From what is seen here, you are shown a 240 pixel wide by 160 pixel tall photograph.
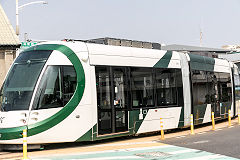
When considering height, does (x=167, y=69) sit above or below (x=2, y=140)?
above

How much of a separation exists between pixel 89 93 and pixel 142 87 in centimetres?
295

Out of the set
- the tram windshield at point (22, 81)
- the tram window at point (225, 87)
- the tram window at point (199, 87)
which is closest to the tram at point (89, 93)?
the tram windshield at point (22, 81)

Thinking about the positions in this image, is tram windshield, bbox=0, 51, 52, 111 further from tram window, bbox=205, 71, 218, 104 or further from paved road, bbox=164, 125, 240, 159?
tram window, bbox=205, 71, 218, 104

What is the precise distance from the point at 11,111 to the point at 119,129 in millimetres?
4084

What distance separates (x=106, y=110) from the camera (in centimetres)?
1335

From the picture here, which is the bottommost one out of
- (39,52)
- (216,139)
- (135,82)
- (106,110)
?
(216,139)

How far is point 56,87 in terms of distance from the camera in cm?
1224

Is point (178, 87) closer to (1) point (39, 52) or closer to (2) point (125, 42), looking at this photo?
(2) point (125, 42)

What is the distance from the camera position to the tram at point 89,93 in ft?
38.8

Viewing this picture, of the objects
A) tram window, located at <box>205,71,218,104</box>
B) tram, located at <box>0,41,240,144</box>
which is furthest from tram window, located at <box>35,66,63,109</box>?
tram window, located at <box>205,71,218,104</box>

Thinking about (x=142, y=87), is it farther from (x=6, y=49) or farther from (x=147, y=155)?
(x=6, y=49)

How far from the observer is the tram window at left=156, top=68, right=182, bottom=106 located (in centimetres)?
1593

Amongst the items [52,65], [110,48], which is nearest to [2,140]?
[52,65]

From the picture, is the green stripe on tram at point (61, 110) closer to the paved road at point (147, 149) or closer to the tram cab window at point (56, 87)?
the tram cab window at point (56, 87)
